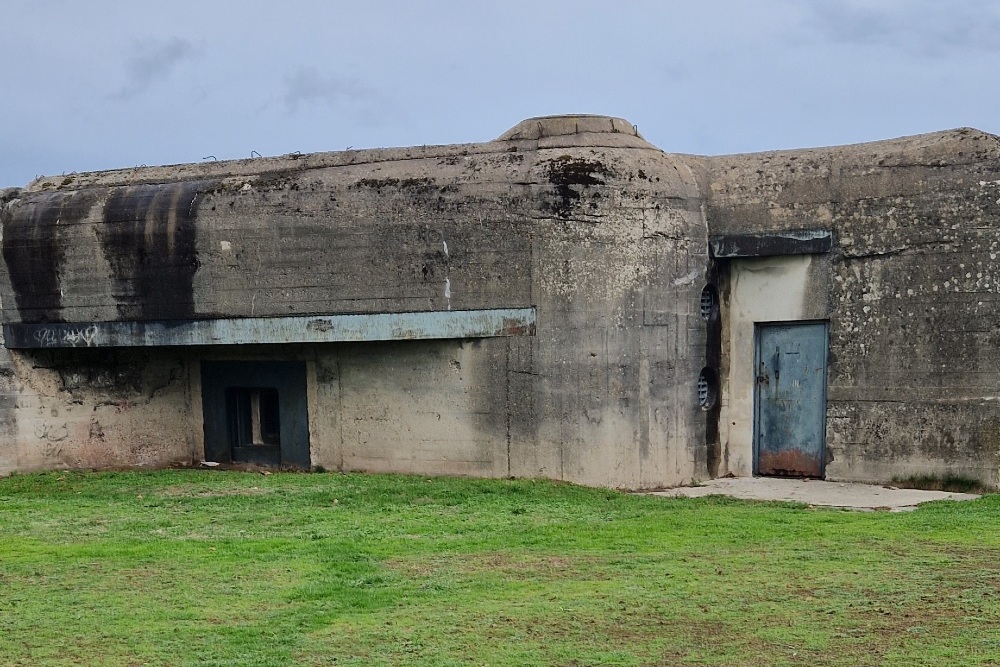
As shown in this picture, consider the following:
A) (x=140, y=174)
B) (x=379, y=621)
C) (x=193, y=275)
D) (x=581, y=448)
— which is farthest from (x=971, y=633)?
(x=140, y=174)

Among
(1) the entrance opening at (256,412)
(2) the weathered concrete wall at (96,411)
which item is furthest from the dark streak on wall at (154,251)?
(1) the entrance opening at (256,412)

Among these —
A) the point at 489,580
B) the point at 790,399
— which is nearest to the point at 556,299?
the point at 790,399

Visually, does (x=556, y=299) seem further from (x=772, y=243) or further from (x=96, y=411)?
(x=96, y=411)

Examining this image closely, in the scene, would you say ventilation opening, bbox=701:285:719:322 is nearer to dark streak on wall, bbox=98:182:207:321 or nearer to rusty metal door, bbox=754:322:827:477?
rusty metal door, bbox=754:322:827:477

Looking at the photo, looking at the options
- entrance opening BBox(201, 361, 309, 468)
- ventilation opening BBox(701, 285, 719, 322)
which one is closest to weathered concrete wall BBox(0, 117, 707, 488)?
ventilation opening BBox(701, 285, 719, 322)

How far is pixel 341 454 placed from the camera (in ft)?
38.5

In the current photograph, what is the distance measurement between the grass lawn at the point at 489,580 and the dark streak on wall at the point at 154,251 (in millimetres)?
2214

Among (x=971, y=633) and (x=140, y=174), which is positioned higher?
(x=140, y=174)

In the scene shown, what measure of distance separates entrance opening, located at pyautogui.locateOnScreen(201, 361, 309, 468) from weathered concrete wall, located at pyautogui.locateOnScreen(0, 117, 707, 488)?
11.5 inches

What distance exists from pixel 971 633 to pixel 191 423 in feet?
30.1

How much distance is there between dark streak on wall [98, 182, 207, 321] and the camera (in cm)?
1170

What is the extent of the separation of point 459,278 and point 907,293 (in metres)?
4.22

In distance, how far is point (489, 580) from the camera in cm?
707

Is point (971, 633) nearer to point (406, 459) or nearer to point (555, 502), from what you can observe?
point (555, 502)
